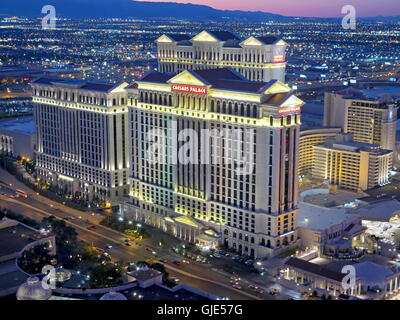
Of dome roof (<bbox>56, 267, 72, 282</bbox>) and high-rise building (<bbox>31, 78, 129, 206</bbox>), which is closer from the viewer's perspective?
dome roof (<bbox>56, 267, 72, 282</bbox>)

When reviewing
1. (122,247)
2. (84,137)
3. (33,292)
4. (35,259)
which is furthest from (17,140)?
(33,292)

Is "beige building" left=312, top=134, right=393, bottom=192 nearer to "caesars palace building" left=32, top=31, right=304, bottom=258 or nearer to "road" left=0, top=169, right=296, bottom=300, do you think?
"caesars palace building" left=32, top=31, right=304, bottom=258

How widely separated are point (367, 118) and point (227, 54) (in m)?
41.6

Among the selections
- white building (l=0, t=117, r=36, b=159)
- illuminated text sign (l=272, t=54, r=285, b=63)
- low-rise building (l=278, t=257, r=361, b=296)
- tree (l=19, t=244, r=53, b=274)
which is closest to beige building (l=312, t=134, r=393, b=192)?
illuminated text sign (l=272, t=54, r=285, b=63)

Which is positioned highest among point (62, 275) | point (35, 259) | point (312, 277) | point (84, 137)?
point (84, 137)

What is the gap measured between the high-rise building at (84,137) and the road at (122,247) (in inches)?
288

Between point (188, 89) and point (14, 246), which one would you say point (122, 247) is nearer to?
point (14, 246)

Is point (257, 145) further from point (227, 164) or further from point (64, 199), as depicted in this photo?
point (64, 199)

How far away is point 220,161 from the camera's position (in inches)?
3905

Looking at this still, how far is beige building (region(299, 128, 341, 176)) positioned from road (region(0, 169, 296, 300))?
179 ft

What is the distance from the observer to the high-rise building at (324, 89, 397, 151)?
146625 millimetres

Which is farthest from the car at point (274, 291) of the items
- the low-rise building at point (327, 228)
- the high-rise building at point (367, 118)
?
the high-rise building at point (367, 118)
